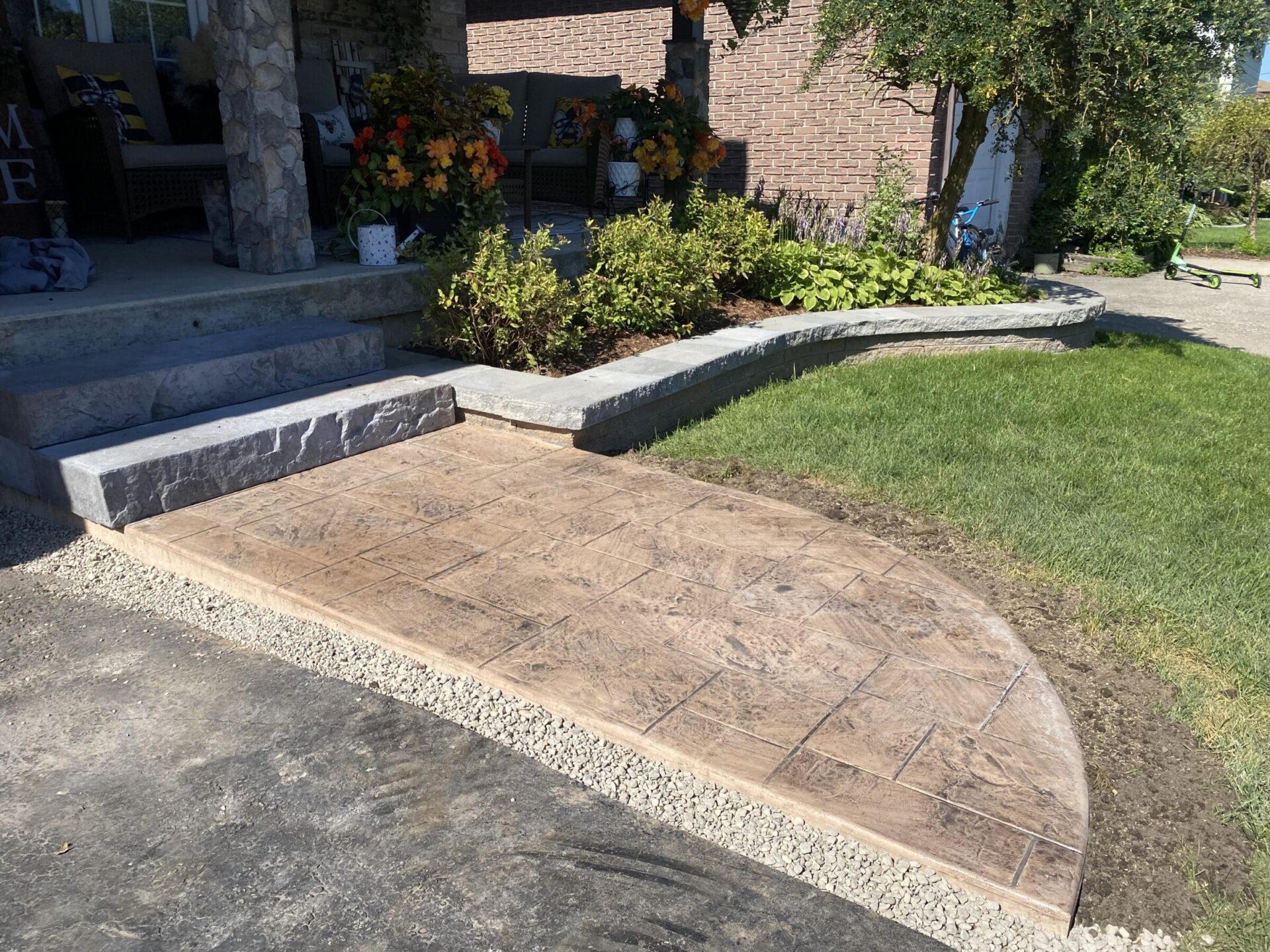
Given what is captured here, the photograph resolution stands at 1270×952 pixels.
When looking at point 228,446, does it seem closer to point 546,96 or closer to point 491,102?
point 491,102

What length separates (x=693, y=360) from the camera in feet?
17.2

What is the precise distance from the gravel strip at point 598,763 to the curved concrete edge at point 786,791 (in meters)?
0.02

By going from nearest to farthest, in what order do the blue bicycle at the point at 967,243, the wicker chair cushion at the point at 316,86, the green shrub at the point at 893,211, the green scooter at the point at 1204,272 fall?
the wicker chair cushion at the point at 316,86 < the green shrub at the point at 893,211 < the blue bicycle at the point at 967,243 < the green scooter at the point at 1204,272

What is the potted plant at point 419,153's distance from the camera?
545 cm

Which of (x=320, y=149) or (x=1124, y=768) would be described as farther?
(x=320, y=149)

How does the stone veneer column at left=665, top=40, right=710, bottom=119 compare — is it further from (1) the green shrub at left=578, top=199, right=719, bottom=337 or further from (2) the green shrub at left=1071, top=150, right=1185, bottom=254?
(2) the green shrub at left=1071, top=150, right=1185, bottom=254

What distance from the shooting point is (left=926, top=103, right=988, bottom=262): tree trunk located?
278 inches

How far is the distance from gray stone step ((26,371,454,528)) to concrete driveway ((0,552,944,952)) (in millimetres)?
825

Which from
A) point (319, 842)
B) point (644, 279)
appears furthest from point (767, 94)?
point (319, 842)

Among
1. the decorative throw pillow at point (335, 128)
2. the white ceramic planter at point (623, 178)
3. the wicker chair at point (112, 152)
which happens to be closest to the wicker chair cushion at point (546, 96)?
the white ceramic planter at point (623, 178)

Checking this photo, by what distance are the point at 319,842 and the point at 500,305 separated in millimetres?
3225

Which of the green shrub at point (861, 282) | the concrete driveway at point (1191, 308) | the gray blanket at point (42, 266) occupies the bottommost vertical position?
the concrete driveway at point (1191, 308)

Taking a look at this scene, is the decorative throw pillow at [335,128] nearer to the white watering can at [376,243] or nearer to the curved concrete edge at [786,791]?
the white watering can at [376,243]

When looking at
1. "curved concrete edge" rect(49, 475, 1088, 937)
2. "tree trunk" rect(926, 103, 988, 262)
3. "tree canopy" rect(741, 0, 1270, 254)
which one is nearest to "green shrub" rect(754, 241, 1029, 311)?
"tree trunk" rect(926, 103, 988, 262)
